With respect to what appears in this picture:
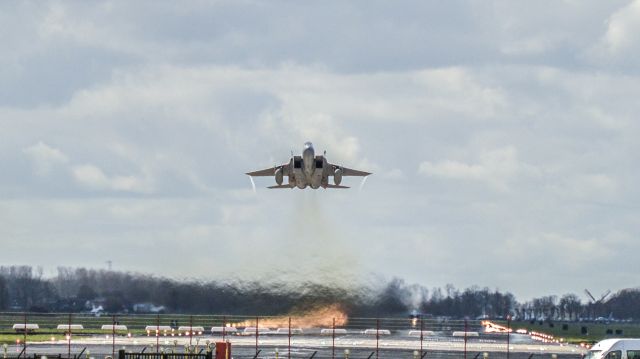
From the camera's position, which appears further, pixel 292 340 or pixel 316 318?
pixel 292 340

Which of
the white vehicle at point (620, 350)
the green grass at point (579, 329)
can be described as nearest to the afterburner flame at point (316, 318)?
the white vehicle at point (620, 350)

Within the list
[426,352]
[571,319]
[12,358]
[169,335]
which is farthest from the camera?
[571,319]

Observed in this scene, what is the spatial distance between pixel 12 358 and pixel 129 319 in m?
42.7

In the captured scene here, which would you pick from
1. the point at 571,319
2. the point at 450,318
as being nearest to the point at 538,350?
the point at 450,318

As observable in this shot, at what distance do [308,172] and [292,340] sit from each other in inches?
606

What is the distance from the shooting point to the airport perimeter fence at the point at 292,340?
340 feet

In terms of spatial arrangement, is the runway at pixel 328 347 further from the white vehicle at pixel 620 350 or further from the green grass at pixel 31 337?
the white vehicle at pixel 620 350

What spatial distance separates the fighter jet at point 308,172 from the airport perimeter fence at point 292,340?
8.72 m

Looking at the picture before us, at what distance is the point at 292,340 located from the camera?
117500 mm

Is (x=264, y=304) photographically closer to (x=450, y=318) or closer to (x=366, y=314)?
(x=366, y=314)

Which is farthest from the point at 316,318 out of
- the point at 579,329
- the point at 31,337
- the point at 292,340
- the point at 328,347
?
the point at 579,329

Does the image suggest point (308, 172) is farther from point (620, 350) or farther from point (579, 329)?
point (579, 329)

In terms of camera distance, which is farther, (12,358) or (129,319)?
(129,319)

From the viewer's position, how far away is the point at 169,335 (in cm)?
12962
